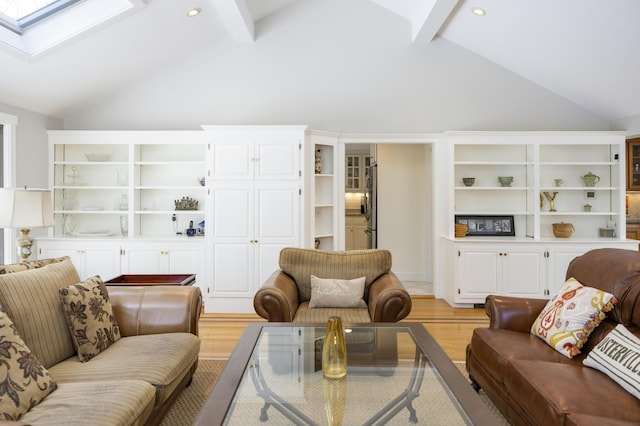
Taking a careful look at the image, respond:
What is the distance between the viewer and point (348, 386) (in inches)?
75.7

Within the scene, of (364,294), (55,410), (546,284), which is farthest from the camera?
→ (546,284)

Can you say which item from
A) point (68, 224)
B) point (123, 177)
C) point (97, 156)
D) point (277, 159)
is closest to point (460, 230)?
point (277, 159)

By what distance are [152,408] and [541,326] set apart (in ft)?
7.49

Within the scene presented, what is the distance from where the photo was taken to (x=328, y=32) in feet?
18.0

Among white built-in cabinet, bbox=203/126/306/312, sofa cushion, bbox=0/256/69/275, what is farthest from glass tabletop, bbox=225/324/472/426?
white built-in cabinet, bbox=203/126/306/312

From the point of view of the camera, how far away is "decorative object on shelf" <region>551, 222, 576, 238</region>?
5.26 metres

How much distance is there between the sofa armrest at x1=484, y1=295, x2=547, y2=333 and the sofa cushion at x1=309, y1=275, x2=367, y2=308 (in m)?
1.07

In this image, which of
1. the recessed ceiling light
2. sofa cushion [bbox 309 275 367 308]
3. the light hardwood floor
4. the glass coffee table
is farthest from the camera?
the recessed ceiling light

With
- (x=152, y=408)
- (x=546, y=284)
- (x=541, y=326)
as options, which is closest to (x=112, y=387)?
(x=152, y=408)

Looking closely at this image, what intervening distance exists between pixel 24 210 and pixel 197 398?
5.61 feet

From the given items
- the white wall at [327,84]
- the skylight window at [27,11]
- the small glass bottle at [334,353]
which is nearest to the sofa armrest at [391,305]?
the small glass bottle at [334,353]

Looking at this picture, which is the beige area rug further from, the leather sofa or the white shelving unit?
the white shelving unit

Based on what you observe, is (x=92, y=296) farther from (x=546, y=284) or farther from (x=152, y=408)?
(x=546, y=284)

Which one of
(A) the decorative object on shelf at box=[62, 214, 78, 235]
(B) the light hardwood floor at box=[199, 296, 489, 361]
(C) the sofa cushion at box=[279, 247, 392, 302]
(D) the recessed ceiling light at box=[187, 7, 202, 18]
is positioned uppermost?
(D) the recessed ceiling light at box=[187, 7, 202, 18]
